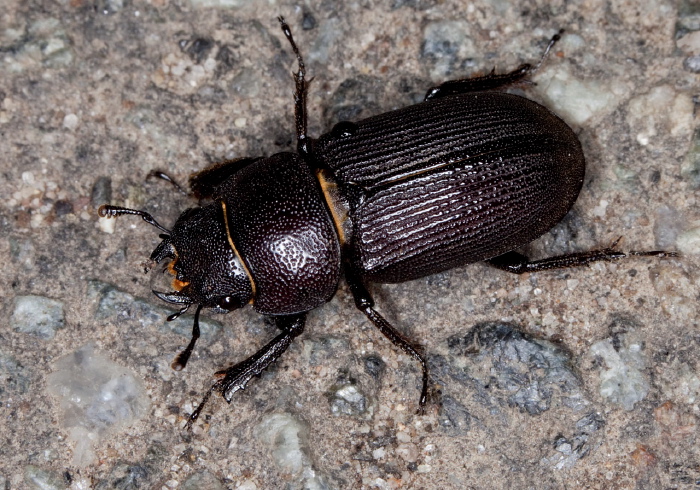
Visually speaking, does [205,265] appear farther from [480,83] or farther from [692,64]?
[692,64]

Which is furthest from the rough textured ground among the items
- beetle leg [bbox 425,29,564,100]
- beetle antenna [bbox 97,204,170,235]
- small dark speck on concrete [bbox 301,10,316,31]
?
beetle antenna [bbox 97,204,170,235]

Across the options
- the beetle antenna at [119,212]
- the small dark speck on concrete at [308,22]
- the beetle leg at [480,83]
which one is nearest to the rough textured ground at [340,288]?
the small dark speck on concrete at [308,22]

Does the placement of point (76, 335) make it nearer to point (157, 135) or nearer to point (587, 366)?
point (157, 135)

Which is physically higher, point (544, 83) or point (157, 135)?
point (544, 83)

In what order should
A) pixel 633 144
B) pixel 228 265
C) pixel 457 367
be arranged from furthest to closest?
pixel 633 144 → pixel 457 367 → pixel 228 265

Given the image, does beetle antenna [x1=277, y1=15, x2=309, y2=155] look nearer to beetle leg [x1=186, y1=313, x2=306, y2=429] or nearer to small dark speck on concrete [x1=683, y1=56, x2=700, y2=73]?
beetle leg [x1=186, y1=313, x2=306, y2=429]

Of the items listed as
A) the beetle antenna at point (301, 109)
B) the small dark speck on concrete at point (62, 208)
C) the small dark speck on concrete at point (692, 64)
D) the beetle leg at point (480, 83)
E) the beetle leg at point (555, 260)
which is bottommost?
the small dark speck on concrete at point (62, 208)

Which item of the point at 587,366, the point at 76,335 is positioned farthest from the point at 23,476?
the point at 587,366

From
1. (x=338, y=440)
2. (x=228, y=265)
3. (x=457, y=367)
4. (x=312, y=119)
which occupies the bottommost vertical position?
(x=338, y=440)

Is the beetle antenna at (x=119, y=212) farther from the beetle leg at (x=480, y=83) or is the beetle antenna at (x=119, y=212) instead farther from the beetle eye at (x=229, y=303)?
the beetle leg at (x=480, y=83)
